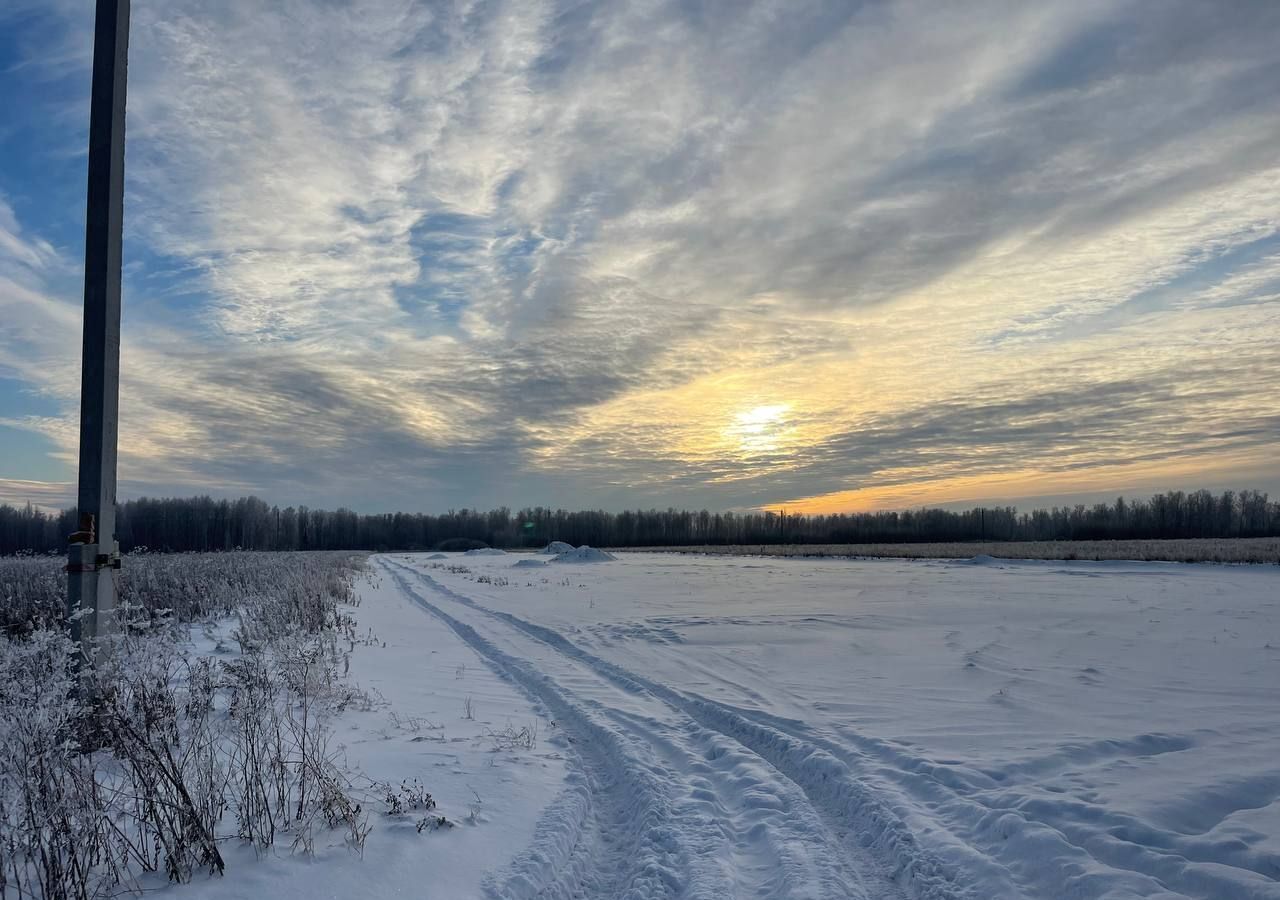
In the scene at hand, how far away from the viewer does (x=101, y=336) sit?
6.73m

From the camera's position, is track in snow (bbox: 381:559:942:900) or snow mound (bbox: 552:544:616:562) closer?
track in snow (bbox: 381:559:942:900)

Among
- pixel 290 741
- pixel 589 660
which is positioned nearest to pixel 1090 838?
pixel 290 741

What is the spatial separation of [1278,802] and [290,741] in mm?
7859

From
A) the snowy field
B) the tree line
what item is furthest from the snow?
the tree line

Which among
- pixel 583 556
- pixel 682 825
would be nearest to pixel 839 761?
pixel 682 825

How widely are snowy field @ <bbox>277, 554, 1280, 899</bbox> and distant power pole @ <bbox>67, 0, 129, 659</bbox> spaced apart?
2.84 m

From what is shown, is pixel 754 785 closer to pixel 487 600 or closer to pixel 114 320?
pixel 114 320

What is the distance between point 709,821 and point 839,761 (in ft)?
5.78

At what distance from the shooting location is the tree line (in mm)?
102500

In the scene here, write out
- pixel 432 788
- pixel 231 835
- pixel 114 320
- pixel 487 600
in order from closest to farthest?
1. pixel 231 835
2. pixel 432 788
3. pixel 114 320
4. pixel 487 600

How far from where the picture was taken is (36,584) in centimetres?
1922

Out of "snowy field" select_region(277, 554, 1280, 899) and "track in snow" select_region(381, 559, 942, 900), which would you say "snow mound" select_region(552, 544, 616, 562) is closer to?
"snowy field" select_region(277, 554, 1280, 899)

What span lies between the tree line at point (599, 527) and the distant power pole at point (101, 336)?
92732 mm

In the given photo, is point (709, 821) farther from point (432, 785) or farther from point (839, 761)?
point (432, 785)
